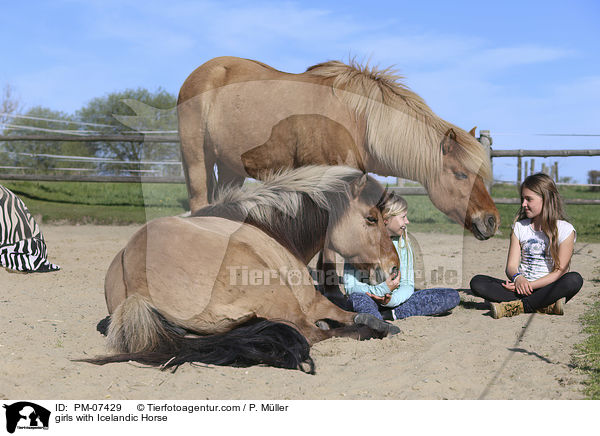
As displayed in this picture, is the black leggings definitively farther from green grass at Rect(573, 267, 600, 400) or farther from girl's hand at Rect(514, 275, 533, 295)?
green grass at Rect(573, 267, 600, 400)

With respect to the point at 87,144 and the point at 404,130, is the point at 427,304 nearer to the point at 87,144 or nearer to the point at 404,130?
the point at 404,130

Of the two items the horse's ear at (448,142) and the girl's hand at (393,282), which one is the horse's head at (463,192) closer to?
the horse's ear at (448,142)

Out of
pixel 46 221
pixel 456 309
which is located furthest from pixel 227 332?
pixel 46 221

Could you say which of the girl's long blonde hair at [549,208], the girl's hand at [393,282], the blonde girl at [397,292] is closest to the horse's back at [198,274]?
the blonde girl at [397,292]

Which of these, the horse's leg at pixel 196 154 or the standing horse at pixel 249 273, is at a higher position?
the horse's leg at pixel 196 154

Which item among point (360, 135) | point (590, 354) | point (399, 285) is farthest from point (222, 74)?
point (590, 354)

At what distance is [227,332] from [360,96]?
230 centimetres

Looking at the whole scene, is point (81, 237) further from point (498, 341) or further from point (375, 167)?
point (498, 341)

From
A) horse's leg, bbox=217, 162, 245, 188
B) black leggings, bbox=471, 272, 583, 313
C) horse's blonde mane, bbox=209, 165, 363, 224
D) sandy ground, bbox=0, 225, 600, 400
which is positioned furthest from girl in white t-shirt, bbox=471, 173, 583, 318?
horse's leg, bbox=217, 162, 245, 188

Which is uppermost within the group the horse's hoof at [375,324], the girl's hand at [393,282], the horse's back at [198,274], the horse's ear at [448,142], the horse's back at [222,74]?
the horse's back at [222,74]

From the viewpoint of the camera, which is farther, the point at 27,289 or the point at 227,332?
the point at 27,289

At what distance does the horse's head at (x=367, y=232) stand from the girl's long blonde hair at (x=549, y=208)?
4.37 ft

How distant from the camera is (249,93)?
4.70m

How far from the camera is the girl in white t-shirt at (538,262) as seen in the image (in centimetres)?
387
